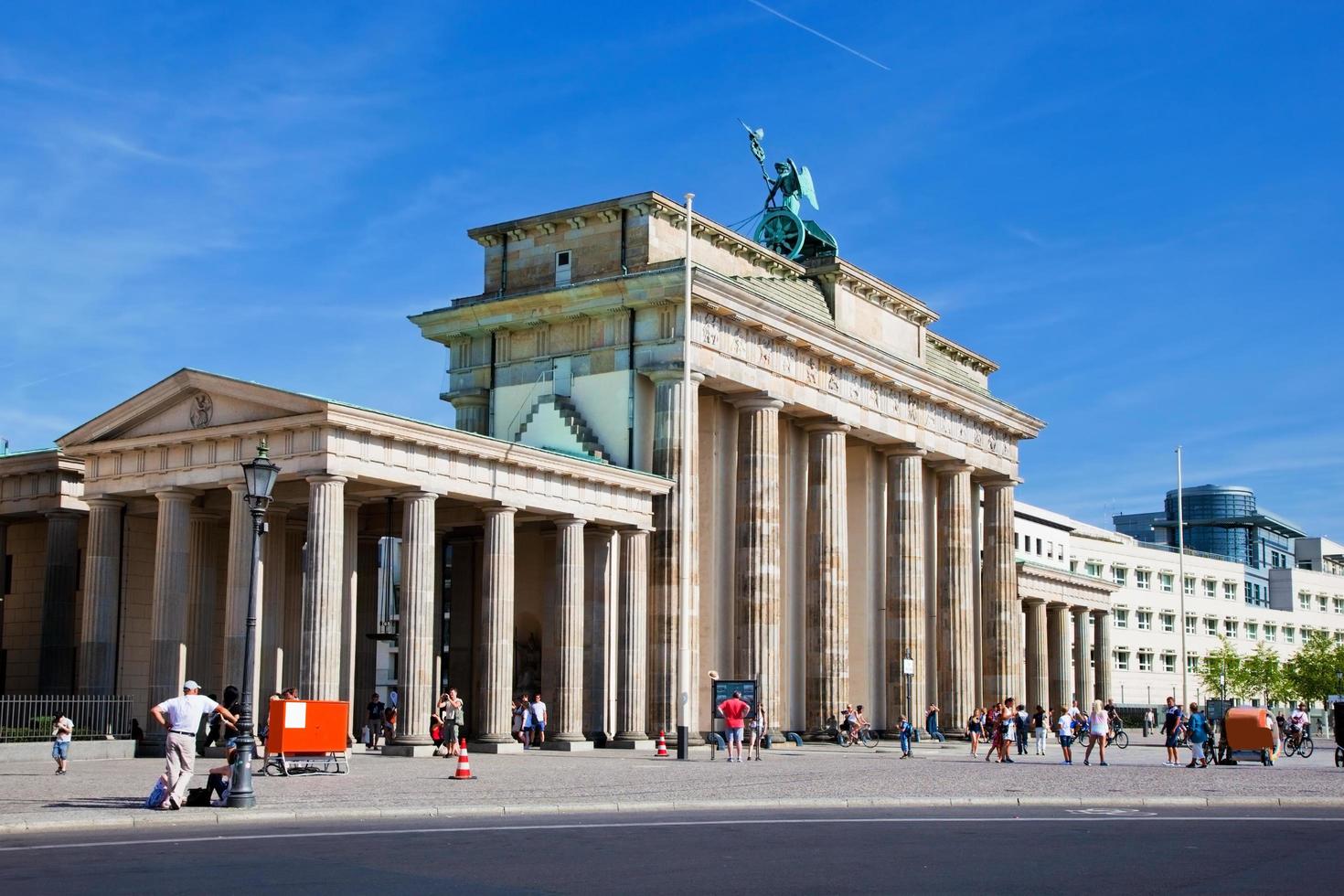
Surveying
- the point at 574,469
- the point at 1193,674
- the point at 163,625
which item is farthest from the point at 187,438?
the point at 1193,674

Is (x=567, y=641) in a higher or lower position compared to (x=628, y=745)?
higher

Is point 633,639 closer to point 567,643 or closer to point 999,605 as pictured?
point 567,643

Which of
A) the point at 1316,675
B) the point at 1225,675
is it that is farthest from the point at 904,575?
the point at 1316,675

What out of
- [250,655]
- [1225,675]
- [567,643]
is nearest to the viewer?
[250,655]

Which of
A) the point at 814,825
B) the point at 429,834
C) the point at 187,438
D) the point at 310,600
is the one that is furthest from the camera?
the point at 187,438

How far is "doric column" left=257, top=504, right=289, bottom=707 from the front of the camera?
39844 millimetres

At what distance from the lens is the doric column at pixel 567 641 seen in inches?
1608

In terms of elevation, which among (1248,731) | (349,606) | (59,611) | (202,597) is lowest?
(1248,731)

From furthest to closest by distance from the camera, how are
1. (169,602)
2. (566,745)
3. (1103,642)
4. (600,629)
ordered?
(1103,642)
(600,629)
(566,745)
(169,602)

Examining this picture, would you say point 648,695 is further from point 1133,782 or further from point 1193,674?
point 1193,674

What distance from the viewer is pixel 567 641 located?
→ 40.7 metres

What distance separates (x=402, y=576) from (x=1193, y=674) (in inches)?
4143

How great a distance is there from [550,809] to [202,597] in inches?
853

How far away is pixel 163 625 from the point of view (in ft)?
118
